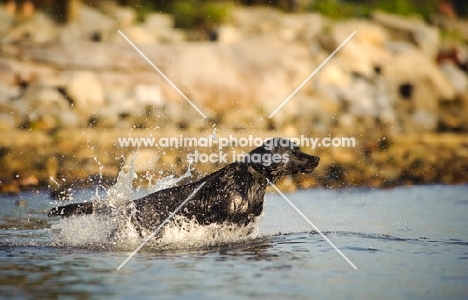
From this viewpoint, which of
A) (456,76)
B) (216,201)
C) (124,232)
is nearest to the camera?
(124,232)

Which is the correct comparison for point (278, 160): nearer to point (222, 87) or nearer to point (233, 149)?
point (233, 149)

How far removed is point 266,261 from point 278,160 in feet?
5.57

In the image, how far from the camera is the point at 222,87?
21.2 metres

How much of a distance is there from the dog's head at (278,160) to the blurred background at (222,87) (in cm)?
427

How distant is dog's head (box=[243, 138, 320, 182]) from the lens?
10.2 m

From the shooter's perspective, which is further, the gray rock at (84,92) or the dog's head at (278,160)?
the gray rock at (84,92)

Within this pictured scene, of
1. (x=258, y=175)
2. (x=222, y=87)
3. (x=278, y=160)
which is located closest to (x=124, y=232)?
(x=258, y=175)

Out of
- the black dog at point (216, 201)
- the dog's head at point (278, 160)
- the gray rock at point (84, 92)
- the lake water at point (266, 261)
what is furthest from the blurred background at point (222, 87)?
the dog's head at point (278, 160)

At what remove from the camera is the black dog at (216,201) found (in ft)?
32.3

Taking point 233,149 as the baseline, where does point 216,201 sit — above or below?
below

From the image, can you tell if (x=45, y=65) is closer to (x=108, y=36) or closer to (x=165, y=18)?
(x=108, y=36)

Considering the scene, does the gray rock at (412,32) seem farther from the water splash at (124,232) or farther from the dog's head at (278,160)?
the water splash at (124,232)

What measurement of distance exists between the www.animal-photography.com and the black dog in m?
0.02

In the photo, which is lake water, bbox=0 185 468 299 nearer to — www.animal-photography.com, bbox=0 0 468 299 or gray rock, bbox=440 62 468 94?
www.animal-photography.com, bbox=0 0 468 299
